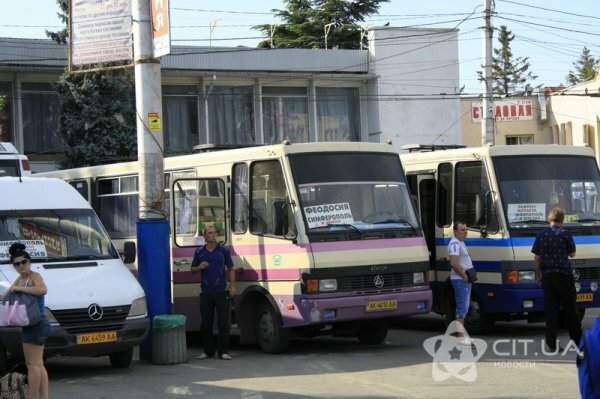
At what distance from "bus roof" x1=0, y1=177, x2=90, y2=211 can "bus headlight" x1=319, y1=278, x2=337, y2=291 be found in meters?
3.37

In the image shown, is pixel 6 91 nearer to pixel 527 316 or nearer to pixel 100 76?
pixel 100 76

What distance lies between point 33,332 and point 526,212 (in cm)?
790

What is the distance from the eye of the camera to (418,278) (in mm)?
14023

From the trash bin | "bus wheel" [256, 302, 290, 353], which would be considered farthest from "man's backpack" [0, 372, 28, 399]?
"bus wheel" [256, 302, 290, 353]

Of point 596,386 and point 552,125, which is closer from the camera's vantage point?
point 596,386

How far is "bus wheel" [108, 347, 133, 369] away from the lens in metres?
12.9

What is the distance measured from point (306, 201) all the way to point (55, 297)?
358cm

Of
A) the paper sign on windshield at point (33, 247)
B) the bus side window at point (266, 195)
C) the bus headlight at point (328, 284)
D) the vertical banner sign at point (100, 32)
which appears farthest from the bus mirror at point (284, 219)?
the vertical banner sign at point (100, 32)

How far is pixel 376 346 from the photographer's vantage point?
14703mm

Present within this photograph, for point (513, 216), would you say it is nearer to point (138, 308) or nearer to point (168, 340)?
point (168, 340)

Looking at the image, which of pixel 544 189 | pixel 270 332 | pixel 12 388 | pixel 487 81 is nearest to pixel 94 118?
pixel 487 81

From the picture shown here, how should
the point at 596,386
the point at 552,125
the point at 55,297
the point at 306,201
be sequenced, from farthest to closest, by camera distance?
1. the point at 552,125
2. the point at 306,201
3. the point at 55,297
4. the point at 596,386

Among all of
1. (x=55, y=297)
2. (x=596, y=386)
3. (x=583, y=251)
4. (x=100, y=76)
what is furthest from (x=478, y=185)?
(x=100, y=76)

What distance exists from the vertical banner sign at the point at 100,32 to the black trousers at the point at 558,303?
663 centimetres
